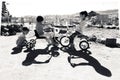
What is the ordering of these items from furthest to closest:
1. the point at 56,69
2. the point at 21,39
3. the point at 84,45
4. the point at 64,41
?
the point at 64,41
the point at 21,39
the point at 84,45
the point at 56,69

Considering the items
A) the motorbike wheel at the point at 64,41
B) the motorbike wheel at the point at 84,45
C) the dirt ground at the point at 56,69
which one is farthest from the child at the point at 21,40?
the motorbike wheel at the point at 84,45

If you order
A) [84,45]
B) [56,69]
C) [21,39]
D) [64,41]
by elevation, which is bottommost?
[56,69]

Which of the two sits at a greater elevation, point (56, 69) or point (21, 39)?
point (21, 39)

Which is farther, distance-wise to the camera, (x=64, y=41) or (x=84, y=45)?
(x=64, y=41)

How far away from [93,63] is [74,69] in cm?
111

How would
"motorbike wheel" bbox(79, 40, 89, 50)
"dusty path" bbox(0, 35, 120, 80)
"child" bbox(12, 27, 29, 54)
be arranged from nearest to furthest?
1. "dusty path" bbox(0, 35, 120, 80)
2. "motorbike wheel" bbox(79, 40, 89, 50)
3. "child" bbox(12, 27, 29, 54)

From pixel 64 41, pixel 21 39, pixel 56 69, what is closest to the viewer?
pixel 56 69

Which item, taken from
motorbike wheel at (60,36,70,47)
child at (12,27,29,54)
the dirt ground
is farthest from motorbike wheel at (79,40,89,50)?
child at (12,27,29,54)

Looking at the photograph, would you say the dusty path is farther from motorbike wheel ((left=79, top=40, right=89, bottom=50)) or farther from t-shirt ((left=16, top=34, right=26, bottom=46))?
t-shirt ((left=16, top=34, right=26, bottom=46))

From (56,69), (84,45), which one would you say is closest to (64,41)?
(84,45)

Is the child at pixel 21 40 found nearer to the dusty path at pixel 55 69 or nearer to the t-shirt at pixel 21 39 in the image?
the t-shirt at pixel 21 39

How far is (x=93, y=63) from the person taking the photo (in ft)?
28.1

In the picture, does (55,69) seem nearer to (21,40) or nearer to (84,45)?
(84,45)

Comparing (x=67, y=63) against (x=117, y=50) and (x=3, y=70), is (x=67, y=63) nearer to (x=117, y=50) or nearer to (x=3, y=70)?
(x=3, y=70)
